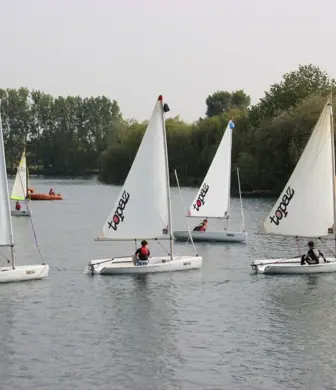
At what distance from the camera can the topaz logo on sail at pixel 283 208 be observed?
129 feet

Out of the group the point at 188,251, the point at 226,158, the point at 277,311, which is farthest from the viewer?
the point at 226,158

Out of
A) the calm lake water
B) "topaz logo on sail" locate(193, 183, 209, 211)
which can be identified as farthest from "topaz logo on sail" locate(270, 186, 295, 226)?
"topaz logo on sail" locate(193, 183, 209, 211)

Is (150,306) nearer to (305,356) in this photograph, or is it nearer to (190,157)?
(305,356)

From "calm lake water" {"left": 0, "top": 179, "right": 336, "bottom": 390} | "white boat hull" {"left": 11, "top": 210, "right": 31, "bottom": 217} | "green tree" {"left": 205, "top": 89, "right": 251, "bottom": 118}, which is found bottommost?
"calm lake water" {"left": 0, "top": 179, "right": 336, "bottom": 390}

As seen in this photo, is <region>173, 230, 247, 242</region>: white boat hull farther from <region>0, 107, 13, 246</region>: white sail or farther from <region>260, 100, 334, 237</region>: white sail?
<region>0, 107, 13, 246</region>: white sail

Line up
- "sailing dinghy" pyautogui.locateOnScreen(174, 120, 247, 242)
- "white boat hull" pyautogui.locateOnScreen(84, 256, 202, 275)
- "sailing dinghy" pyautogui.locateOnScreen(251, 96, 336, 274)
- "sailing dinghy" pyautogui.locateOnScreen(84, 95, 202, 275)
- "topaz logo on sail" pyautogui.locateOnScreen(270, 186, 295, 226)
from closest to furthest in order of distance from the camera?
"white boat hull" pyautogui.locateOnScreen(84, 256, 202, 275) < "sailing dinghy" pyautogui.locateOnScreen(84, 95, 202, 275) < "sailing dinghy" pyautogui.locateOnScreen(251, 96, 336, 274) < "topaz logo on sail" pyautogui.locateOnScreen(270, 186, 295, 226) < "sailing dinghy" pyautogui.locateOnScreen(174, 120, 247, 242)

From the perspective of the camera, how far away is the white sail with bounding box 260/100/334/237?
1539 inches

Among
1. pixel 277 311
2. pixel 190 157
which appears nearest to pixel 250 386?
pixel 277 311

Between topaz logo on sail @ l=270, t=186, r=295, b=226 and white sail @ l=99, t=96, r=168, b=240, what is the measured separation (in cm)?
529

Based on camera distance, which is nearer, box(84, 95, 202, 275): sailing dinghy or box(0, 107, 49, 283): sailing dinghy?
box(0, 107, 49, 283): sailing dinghy

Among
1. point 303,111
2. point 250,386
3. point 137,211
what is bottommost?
point 250,386

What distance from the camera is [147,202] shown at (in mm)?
38781

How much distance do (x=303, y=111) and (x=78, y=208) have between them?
1223 inches

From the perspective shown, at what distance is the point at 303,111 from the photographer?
102 m
